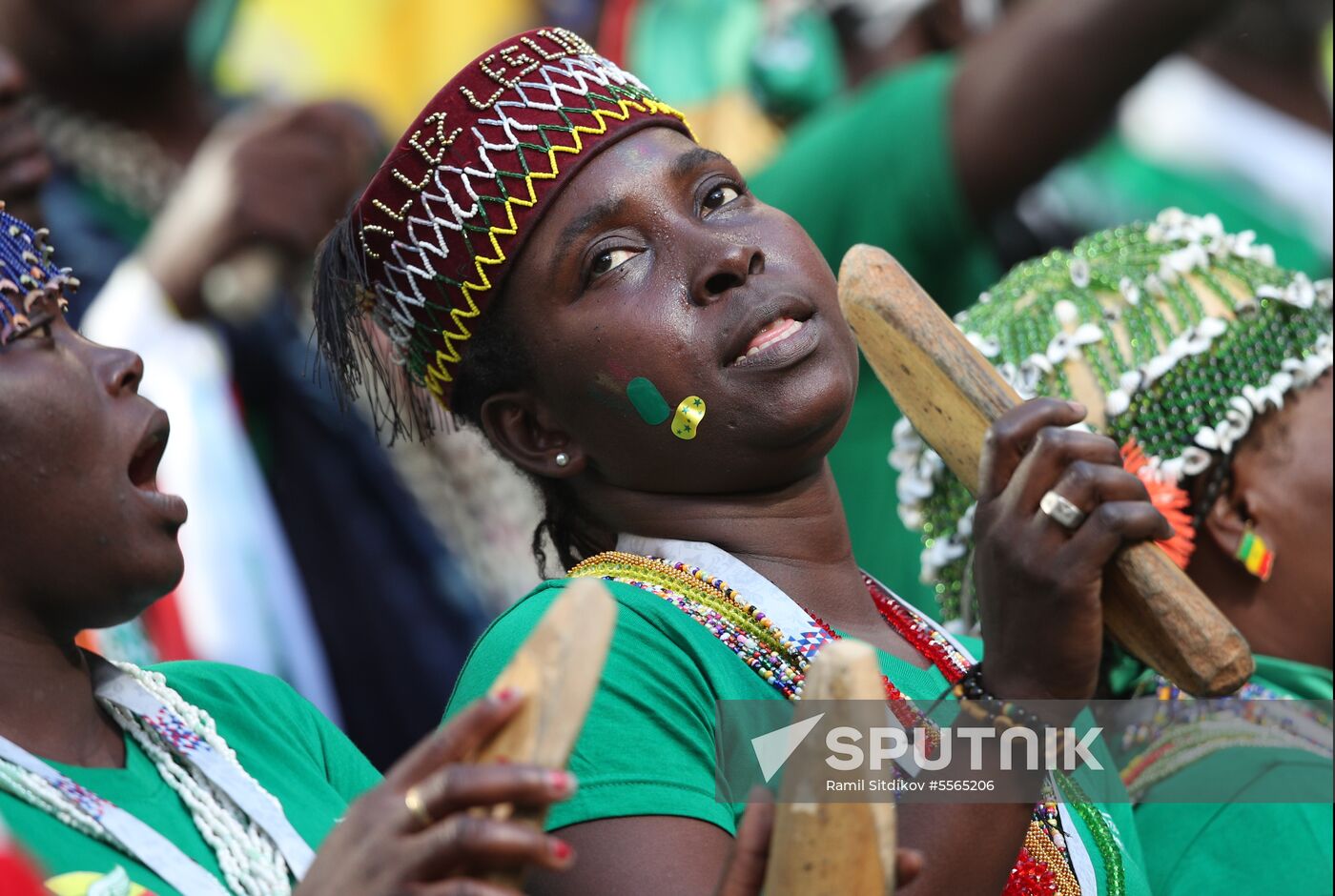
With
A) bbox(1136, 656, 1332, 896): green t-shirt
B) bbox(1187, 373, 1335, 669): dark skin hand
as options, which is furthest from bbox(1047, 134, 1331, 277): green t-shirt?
bbox(1136, 656, 1332, 896): green t-shirt

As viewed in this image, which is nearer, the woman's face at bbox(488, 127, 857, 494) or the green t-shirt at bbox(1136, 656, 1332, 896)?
the woman's face at bbox(488, 127, 857, 494)

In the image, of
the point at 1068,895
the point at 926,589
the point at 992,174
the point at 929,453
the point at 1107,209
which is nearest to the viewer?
the point at 1068,895

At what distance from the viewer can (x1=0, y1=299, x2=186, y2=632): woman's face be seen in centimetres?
217

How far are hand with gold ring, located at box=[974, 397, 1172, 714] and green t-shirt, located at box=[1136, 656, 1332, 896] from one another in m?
0.90

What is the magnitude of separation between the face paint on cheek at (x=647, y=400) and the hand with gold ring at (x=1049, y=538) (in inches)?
19.2

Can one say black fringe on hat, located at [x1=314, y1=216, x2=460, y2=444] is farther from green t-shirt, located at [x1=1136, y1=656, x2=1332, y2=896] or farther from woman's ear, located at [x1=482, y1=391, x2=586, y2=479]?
green t-shirt, located at [x1=1136, y1=656, x2=1332, y2=896]

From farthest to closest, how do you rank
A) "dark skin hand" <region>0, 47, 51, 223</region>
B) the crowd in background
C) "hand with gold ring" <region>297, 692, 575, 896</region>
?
the crowd in background < "dark skin hand" <region>0, 47, 51, 223</region> < "hand with gold ring" <region>297, 692, 575, 896</region>

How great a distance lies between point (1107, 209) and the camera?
5879mm

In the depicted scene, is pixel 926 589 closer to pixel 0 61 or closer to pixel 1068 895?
pixel 1068 895

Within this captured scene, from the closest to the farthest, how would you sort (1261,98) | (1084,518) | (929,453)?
(1084,518) < (929,453) < (1261,98)

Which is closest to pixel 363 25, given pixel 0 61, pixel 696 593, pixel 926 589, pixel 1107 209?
pixel 1107 209

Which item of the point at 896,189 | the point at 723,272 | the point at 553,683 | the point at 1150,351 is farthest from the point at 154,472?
the point at 896,189

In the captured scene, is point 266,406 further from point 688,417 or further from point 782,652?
point 782,652

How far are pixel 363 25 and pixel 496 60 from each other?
444 centimetres
